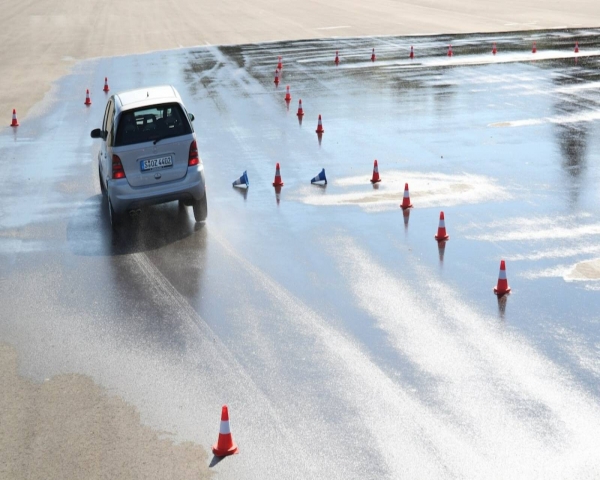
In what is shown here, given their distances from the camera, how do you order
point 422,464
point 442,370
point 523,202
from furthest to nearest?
point 523,202 < point 442,370 < point 422,464

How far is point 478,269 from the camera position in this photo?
40.9 ft

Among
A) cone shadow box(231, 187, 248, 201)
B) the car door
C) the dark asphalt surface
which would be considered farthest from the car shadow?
cone shadow box(231, 187, 248, 201)

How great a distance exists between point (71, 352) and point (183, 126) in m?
5.34

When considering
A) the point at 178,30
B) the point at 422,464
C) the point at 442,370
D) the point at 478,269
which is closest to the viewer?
the point at 422,464

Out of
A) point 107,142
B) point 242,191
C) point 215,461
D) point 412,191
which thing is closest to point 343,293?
point 215,461

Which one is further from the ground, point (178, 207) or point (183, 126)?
point (183, 126)

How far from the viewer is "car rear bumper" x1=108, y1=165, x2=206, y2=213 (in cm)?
1451

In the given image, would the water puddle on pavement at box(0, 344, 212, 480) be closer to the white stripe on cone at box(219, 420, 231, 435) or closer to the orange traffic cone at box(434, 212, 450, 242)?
the white stripe on cone at box(219, 420, 231, 435)

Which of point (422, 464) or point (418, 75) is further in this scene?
A: point (418, 75)

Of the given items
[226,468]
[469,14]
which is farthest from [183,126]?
[469,14]

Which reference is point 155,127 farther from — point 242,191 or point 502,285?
point 502,285

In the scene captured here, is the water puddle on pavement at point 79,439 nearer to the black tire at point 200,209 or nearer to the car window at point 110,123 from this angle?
the black tire at point 200,209

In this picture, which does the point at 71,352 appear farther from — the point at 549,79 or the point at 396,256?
the point at 549,79

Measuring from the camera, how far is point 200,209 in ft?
49.4
